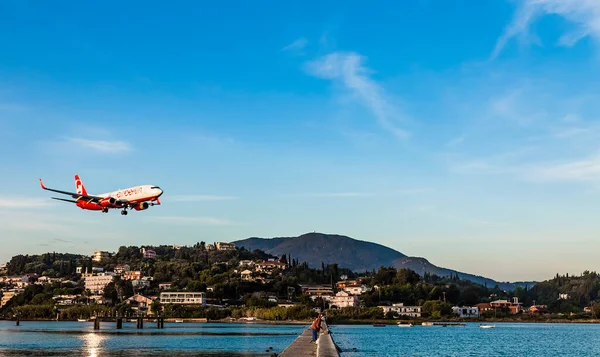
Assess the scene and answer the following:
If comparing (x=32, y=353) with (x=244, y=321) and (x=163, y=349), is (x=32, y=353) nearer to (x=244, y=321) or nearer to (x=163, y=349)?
(x=163, y=349)

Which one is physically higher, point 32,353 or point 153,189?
point 153,189

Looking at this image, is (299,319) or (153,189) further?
(299,319)

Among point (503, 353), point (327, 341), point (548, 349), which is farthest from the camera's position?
point (548, 349)

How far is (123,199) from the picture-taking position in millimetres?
80625

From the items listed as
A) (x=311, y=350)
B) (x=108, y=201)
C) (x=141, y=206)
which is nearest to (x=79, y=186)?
(x=108, y=201)


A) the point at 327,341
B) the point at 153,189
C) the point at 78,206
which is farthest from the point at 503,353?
the point at 78,206

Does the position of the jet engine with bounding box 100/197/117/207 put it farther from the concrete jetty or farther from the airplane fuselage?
the concrete jetty

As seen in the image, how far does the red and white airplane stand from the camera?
79.2 m

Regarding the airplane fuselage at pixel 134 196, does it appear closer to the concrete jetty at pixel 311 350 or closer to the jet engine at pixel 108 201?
the jet engine at pixel 108 201

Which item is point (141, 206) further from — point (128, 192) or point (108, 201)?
point (108, 201)

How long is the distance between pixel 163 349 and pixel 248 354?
13.4m

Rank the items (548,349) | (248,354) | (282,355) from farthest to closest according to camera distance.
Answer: (548,349), (248,354), (282,355)

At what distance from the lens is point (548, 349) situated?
96.0 metres

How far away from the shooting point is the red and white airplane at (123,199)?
7919 centimetres
